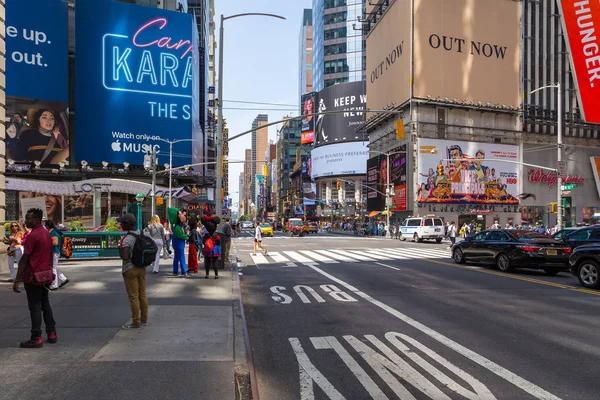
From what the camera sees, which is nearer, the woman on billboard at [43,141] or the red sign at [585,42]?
the red sign at [585,42]

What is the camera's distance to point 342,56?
4203 inches

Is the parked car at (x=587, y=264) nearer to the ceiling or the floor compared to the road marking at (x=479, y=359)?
nearer to the ceiling

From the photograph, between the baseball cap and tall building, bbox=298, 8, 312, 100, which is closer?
the baseball cap

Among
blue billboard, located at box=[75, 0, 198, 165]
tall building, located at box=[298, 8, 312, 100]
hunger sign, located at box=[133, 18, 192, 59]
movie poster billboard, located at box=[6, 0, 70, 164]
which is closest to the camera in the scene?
movie poster billboard, located at box=[6, 0, 70, 164]

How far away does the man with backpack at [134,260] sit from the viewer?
23.2 feet

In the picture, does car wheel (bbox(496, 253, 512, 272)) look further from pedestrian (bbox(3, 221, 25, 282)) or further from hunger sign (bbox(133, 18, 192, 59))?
hunger sign (bbox(133, 18, 192, 59))

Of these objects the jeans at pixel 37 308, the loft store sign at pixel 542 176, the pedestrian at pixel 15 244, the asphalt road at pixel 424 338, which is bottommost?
the asphalt road at pixel 424 338

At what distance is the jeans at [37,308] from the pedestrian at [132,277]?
1.13 meters

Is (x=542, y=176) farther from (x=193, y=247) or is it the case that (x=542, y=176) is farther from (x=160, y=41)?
(x=193, y=247)

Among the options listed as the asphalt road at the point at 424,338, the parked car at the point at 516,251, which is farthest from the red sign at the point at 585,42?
the asphalt road at the point at 424,338

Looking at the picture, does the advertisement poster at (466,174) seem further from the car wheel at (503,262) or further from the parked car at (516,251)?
the car wheel at (503,262)

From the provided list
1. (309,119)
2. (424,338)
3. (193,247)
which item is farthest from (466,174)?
(309,119)

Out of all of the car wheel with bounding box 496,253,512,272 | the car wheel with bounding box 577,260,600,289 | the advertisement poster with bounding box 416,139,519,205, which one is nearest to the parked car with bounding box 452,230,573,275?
the car wheel with bounding box 496,253,512,272

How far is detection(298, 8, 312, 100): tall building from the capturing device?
14338 cm
